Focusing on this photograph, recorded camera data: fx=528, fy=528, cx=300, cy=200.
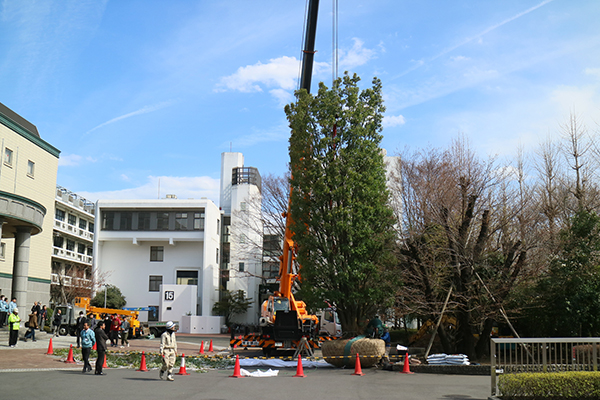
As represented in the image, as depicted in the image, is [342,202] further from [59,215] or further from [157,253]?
[59,215]

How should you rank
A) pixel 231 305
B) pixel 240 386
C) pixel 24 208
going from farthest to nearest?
pixel 231 305, pixel 24 208, pixel 240 386

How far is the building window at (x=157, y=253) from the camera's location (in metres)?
55.1

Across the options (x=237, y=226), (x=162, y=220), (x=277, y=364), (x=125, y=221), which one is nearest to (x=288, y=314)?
(x=277, y=364)

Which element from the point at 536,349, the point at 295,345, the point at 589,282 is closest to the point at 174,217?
the point at 295,345

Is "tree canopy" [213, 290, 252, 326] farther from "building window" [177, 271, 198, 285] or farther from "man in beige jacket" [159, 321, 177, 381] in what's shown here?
"man in beige jacket" [159, 321, 177, 381]

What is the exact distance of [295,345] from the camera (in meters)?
22.6

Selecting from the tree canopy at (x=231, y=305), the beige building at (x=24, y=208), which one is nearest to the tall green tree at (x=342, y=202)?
the beige building at (x=24, y=208)

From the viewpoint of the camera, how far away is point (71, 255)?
55.9 metres

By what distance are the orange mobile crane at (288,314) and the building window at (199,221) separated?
2942 centimetres

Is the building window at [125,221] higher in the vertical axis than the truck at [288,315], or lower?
higher

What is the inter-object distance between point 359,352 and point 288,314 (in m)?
5.30

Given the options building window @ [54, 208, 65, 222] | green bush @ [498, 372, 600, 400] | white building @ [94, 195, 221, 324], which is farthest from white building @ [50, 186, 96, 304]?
green bush @ [498, 372, 600, 400]

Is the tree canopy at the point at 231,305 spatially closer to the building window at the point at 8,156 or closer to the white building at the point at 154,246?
the white building at the point at 154,246

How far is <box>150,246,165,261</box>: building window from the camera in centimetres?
5509
